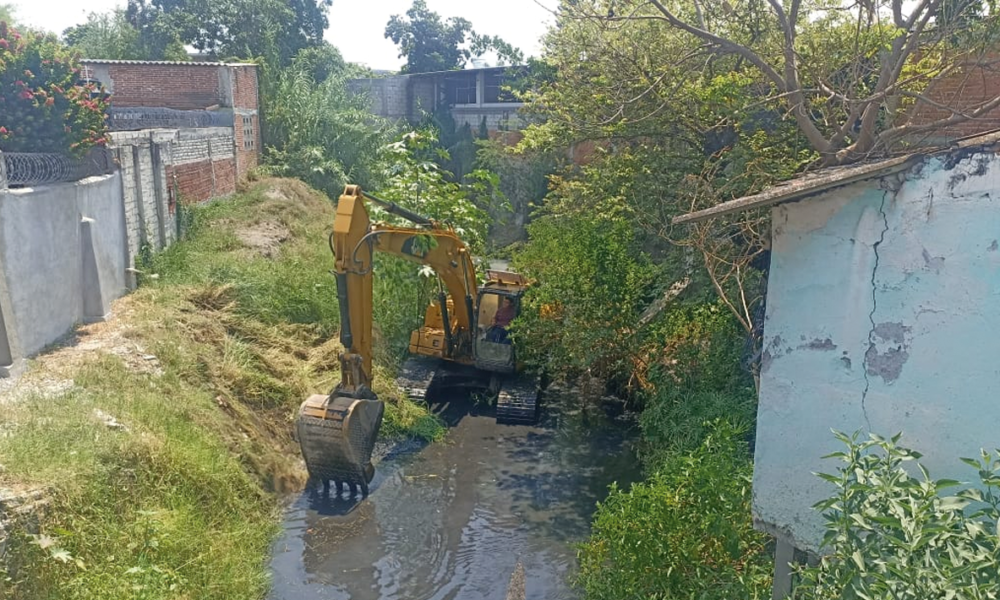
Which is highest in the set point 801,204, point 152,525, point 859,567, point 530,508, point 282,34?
point 282,34

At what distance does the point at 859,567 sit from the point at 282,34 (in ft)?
108

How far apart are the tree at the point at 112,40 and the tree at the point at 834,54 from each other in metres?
22.6

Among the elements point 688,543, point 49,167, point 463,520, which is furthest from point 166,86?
point 688,543

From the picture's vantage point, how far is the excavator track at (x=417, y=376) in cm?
1203

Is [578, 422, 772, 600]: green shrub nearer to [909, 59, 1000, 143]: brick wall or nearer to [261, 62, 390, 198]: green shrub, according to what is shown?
[909, 59, 1000, 143]: brick wall

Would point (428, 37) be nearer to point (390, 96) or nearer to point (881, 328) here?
point (390, 96)

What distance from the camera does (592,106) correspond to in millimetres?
11758

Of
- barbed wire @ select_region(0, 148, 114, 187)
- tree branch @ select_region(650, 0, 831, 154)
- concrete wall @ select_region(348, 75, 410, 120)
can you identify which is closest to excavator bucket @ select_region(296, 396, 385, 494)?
barbed wire @ select_region(0, 148, 114, 187)

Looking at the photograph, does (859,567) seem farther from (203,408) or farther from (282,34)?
(282,34)

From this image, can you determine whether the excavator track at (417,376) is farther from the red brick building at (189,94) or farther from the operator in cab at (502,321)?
the red brick building at (189,94)

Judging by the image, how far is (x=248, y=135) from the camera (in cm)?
2073

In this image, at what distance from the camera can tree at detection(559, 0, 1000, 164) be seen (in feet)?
27.5

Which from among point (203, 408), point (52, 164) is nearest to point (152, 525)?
point (203, 408)

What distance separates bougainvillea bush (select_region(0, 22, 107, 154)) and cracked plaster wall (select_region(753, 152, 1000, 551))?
9.45 m
